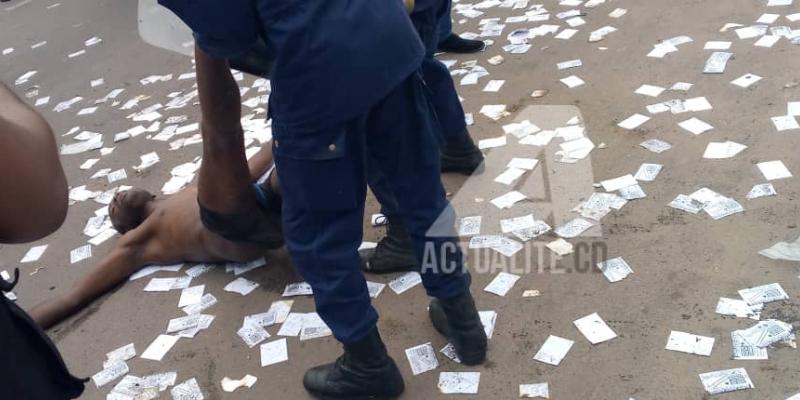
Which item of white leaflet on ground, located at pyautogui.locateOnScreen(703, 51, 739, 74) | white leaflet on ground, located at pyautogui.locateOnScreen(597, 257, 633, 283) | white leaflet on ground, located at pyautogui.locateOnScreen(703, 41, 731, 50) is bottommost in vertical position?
white leaflet on ground, located at pyautogui.locateOnScreen(597, 257, 633, 283)

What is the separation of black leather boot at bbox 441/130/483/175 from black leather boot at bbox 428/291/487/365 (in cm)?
103

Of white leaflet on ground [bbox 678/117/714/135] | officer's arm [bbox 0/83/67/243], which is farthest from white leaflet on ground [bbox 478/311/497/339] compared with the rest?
officer's arm [bbox 0/83/67/243]

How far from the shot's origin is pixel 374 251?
8.47 ft

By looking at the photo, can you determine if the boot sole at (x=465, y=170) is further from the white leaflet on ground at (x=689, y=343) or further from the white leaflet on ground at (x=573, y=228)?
the white leaflet on ground at (x=689, y=343)

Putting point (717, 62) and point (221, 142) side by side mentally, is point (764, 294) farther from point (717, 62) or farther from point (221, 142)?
point (221, 142)

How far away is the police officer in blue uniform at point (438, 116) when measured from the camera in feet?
7.52

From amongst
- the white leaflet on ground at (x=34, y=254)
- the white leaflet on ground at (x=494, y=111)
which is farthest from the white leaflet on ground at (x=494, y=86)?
the white leaflet on ground at (x=34, y=254)

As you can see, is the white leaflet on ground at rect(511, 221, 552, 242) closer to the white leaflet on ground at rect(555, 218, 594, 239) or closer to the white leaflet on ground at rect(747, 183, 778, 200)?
the white leaflet on ground at rect(555, 218, 594, 239)

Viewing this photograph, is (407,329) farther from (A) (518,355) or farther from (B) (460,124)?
(B) (460,124)

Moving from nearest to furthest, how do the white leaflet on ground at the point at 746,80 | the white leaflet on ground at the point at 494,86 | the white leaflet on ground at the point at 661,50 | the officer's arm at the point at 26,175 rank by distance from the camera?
the officer's arm at the point at 26,175
the white leaflet on ground at the point at 746,80
the white leaflet on ground at the point at 661,50
the white leaflet on ground at the point at 494,86

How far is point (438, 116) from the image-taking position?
2.32m

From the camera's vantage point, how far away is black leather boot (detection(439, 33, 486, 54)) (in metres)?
4.11

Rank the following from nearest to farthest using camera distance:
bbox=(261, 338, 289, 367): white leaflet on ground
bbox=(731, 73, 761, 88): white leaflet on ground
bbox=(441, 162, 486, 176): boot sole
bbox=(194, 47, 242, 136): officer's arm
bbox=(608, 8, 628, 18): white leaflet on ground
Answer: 1. bbox=(194, 47, 242, 136): officer's arm
2. bbox=(261, 338, 289, 367): white leaflet on ground
3. bbox=(441, 162, 486, 176): boot sole
4. bbox=(731, 73, 761, 88): white leaflet on ground
5. bbox=(608, 8, 628, 18): white leaflet on ground

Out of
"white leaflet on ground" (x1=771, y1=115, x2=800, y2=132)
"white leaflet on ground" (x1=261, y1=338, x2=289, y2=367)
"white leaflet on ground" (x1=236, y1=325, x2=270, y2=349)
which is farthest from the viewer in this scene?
"white leaflet on ground" (x1=771, y1=115, x2=800, y2=132)
